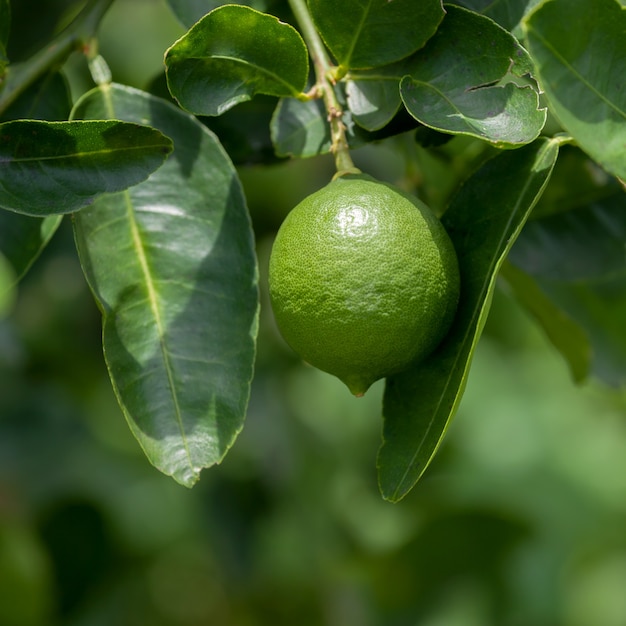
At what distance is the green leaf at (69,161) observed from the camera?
1.04 m

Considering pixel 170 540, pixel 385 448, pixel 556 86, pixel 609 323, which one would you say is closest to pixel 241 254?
pixel 385 448

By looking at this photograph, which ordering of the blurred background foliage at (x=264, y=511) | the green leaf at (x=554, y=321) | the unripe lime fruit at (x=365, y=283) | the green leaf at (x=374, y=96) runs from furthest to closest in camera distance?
the blurred background foliage at (x=264, y=511) < the green leaf at (x=554, y=321) < the green leaf at (x=374, y=96) < the unripe lime fruit at (x=365, y=283)

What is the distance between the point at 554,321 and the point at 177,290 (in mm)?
654

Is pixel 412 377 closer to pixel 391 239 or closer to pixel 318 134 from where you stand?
pixel 391 239

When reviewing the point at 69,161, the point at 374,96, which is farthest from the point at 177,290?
the point at 374,96

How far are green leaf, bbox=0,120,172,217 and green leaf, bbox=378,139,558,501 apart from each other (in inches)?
14.3

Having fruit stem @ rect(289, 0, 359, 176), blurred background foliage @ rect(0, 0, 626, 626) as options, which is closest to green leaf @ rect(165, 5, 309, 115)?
fruit stem @ rect(289, 0, 359, 176)

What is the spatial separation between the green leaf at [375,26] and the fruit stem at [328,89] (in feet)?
0.15

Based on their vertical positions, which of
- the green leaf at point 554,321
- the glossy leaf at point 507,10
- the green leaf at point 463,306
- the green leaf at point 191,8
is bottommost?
the green leaf at point 554,321

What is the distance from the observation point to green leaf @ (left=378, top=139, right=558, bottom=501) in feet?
3.37

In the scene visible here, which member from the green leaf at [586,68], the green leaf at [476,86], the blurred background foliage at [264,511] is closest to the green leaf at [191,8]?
the green leaf at [476,86]

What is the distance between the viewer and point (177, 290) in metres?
1.18

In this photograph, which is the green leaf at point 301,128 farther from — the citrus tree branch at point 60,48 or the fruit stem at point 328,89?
the citrus tree branch at point 60,48

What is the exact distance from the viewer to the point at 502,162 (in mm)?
1124
